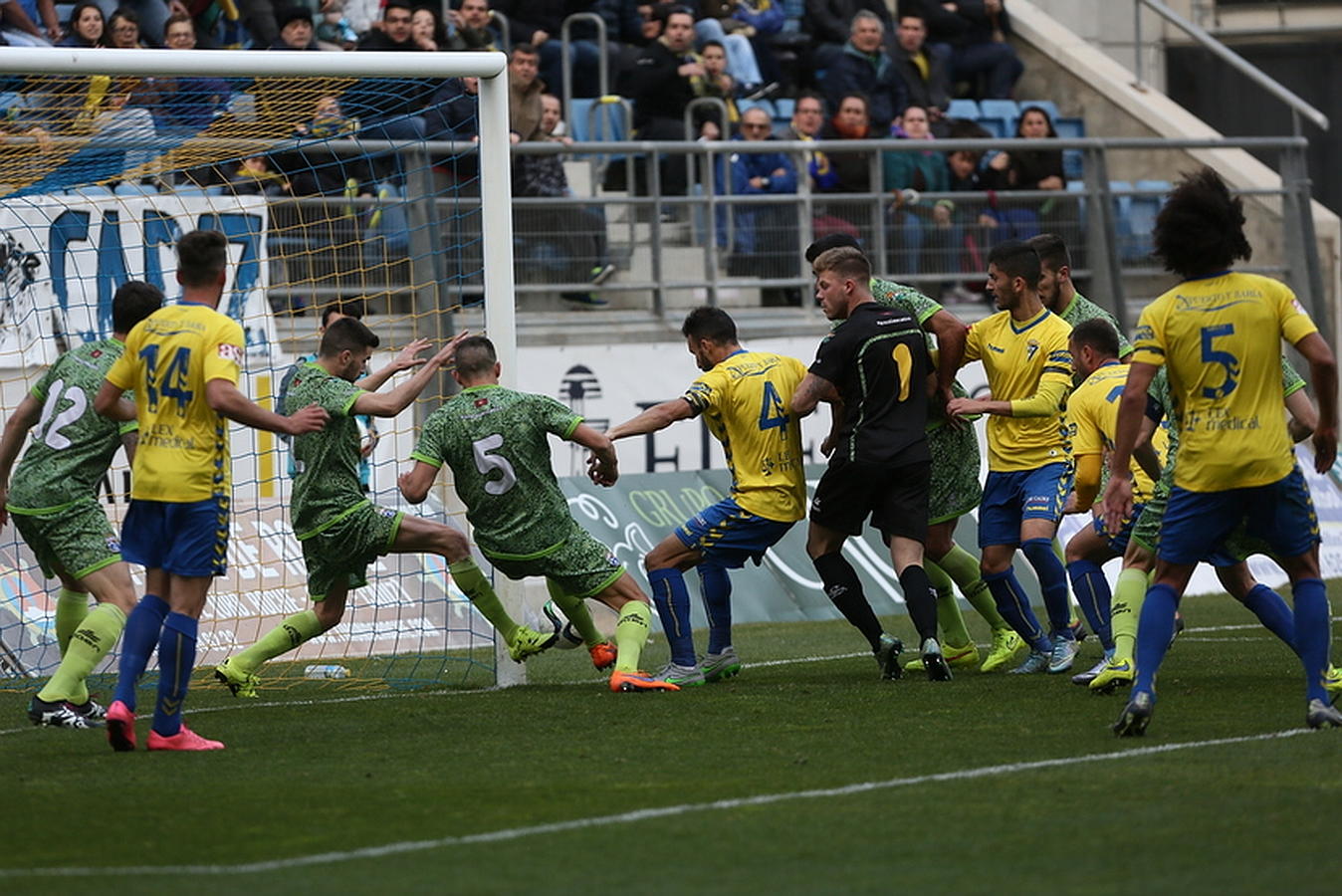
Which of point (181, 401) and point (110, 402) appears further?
point (110, 402)

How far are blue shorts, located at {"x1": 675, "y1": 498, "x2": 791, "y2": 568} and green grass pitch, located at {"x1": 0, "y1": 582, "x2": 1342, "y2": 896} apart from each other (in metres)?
0.72

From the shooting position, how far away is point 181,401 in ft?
25.5

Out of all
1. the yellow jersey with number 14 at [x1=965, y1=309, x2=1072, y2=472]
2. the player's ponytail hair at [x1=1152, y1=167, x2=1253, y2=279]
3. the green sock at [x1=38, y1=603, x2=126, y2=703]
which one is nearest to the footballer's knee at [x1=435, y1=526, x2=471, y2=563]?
the green sock at [x1=38, y1=603, x2=126, y2=703]

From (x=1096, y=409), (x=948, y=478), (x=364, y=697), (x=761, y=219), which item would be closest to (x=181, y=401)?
(x=364, y=697)

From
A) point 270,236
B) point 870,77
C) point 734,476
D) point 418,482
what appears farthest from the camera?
point 870,77

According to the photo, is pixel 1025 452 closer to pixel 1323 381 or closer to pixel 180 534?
pixel 1323 381

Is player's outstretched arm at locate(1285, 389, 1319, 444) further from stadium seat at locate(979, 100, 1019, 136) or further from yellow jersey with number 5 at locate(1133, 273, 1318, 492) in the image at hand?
stadium seat at locate(979, 100, 1019, 136)

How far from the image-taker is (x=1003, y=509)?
10.3m

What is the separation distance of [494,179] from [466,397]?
1.25 metres

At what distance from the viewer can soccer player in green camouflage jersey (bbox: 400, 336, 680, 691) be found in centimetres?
968

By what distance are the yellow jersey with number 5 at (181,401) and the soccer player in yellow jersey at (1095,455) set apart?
394cm

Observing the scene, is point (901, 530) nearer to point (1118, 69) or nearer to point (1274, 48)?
point (1118, 69)

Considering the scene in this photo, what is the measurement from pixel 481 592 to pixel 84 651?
203cm

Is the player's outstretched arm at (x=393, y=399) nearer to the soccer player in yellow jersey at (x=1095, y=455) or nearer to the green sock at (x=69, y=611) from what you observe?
the green sock at (x=69, y=611)
